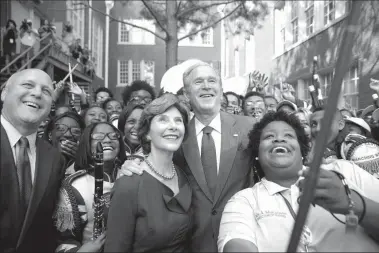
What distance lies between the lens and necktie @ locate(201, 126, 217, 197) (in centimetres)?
292

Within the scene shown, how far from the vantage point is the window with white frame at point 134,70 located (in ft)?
92.6

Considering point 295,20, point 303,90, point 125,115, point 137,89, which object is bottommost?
point 125,115

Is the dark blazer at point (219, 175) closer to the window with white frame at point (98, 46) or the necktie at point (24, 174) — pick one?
the necktie at point (24, 174)

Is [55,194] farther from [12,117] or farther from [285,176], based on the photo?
[285,176]

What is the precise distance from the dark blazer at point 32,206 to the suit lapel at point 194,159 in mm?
943

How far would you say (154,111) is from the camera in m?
2.63

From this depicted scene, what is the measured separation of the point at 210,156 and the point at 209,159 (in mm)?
26

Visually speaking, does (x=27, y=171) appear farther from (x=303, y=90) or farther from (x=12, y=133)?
(x=303, y=90)

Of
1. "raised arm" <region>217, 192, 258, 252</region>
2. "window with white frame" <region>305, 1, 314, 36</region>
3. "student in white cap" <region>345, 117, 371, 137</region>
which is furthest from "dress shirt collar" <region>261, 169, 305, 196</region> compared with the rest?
"window with white frame" <region>305, 1, 314, 36</region>

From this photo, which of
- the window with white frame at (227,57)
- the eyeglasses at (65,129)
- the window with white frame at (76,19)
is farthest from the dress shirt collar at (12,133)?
the window with white frame at (227,57)

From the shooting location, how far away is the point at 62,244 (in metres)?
2.55

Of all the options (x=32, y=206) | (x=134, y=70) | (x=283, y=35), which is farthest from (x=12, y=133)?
(x=134, y=70)

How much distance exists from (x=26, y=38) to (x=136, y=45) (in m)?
16.7

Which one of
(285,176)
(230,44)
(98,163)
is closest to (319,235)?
(285,176)
